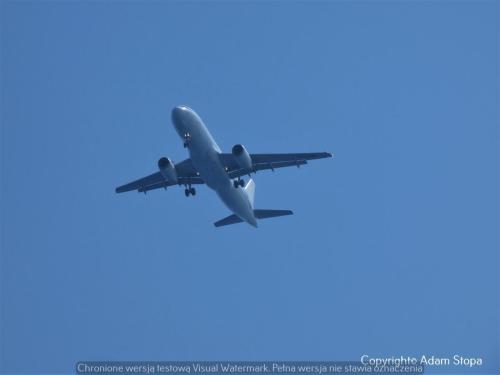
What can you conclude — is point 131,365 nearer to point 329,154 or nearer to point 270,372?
point 270,372

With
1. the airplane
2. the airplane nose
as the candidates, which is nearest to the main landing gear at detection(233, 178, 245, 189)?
the airplane

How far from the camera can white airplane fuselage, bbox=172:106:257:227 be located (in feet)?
134

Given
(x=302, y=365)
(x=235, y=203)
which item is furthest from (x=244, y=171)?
(x=302, y=365)

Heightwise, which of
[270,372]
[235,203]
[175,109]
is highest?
[175,109]

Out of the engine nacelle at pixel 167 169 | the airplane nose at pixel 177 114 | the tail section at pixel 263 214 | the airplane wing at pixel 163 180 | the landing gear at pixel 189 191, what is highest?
the airplane nose at pixel 177 114

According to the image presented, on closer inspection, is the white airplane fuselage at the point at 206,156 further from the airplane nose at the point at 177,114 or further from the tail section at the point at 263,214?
the tail section at the point at 263,214

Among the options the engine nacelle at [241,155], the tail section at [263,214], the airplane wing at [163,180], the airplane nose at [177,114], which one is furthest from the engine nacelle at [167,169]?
the tail section at [263,214]

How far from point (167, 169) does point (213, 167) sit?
3.35 m

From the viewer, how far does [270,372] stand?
37.1 metres

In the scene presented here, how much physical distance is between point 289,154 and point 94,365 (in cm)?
1525

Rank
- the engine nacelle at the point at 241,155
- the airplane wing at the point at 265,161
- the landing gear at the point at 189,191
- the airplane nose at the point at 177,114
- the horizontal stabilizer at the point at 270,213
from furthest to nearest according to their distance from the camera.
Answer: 1. the horizontal stabilizer at the point at 270,213
2. the landing gear at the point at 189,191
3. the airplane wing at the point at 265,161
4. the engine nacelle at the point at 241,155
5. the airplane nose at the point at 177,114

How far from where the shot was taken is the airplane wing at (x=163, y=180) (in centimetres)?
4531

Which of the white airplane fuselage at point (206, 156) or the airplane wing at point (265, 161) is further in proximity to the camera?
the airplane wing at point (265, 161)

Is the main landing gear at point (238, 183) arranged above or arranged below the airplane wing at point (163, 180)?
below
